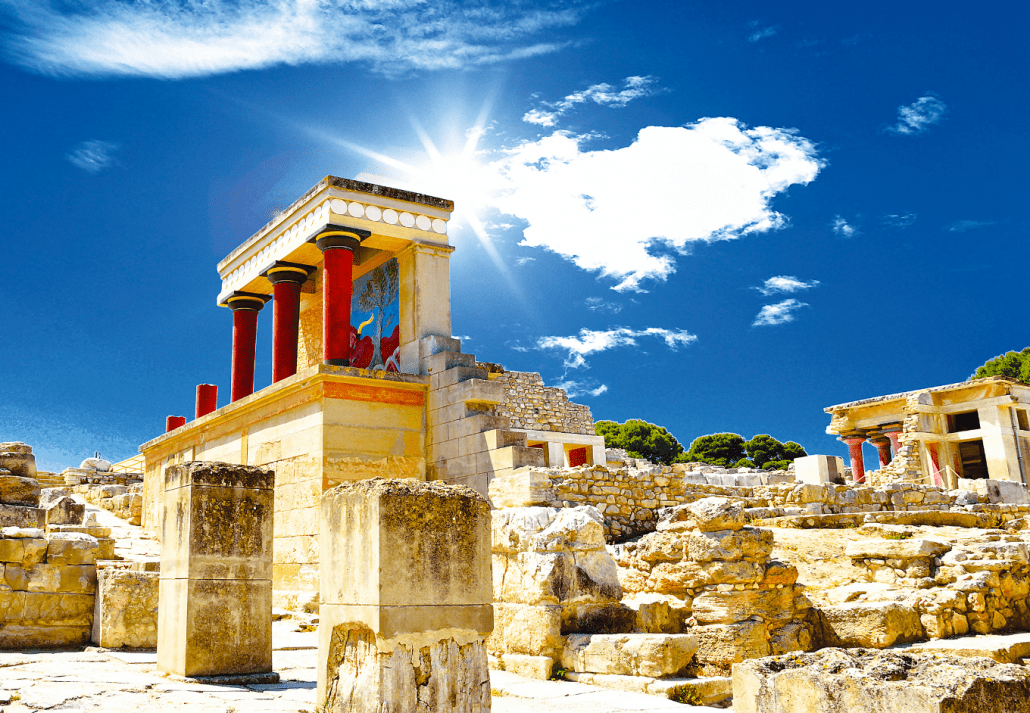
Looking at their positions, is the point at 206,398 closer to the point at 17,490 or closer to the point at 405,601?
the point at 17,490

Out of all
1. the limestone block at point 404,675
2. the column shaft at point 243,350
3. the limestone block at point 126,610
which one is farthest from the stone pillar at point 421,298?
the limestone block at point 404,675

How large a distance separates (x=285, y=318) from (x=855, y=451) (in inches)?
882

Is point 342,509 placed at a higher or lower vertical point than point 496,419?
lower

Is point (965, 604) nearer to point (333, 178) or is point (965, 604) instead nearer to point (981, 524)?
point (981, 524)

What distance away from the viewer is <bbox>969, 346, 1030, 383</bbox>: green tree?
134 ft

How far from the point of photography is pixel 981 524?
13.7m

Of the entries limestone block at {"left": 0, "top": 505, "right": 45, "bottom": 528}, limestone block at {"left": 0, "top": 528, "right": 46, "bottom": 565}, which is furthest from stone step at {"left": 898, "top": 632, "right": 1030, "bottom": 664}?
limestone block at {"left": 0, "top": 505, "right": 45, "bottom": 528}

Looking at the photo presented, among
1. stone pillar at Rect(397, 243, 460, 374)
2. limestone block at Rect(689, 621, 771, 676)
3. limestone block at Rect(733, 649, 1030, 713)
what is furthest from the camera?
stone pillar at Rect(397, 243, 460, 374)

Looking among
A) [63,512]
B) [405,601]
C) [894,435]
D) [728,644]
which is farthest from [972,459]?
[405,601]

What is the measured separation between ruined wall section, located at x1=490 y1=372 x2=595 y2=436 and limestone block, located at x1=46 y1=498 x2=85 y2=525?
20285mm

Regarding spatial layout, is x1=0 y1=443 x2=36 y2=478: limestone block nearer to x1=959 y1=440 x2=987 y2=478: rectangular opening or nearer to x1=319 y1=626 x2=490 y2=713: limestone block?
x1=319 y1=626 x2=490 y2=713: limestone block

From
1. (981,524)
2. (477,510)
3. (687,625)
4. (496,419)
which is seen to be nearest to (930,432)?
(981,524)

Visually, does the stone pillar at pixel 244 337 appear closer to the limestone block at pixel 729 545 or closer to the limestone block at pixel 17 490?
the limestone block at pixel 17 490

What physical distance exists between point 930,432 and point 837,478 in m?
9.49
